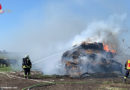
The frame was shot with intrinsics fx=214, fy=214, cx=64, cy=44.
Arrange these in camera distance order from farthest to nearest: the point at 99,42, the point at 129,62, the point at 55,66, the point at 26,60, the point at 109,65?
A: the point at 99,42, the point at 55,66, the point at 109,65, the point at 26,60, the point at 129,62

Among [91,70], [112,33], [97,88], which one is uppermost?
A: [112,33]

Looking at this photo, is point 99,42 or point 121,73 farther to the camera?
point 99,42

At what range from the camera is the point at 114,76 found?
55.8 feet

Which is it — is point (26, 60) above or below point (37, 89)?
above

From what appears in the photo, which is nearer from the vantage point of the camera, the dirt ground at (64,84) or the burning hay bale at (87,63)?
the dirt ground at (64,84)

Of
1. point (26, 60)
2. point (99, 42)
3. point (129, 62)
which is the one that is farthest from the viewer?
point (99, 42)

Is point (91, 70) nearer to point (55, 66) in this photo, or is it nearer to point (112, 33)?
point (55, 66)

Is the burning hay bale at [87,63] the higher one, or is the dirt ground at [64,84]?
the burning hay bale at [87,63]

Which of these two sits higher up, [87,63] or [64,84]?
[87,63]

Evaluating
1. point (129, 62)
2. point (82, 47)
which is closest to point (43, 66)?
point (82, 47)

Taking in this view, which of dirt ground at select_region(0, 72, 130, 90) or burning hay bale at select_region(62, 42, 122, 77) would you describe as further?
burning hay bale at select_region(62, 42, 122, 77)

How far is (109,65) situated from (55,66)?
4.92m

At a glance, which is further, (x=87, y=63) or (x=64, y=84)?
(x=87, y=63)

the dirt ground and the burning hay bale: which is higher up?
the burning hay bale
